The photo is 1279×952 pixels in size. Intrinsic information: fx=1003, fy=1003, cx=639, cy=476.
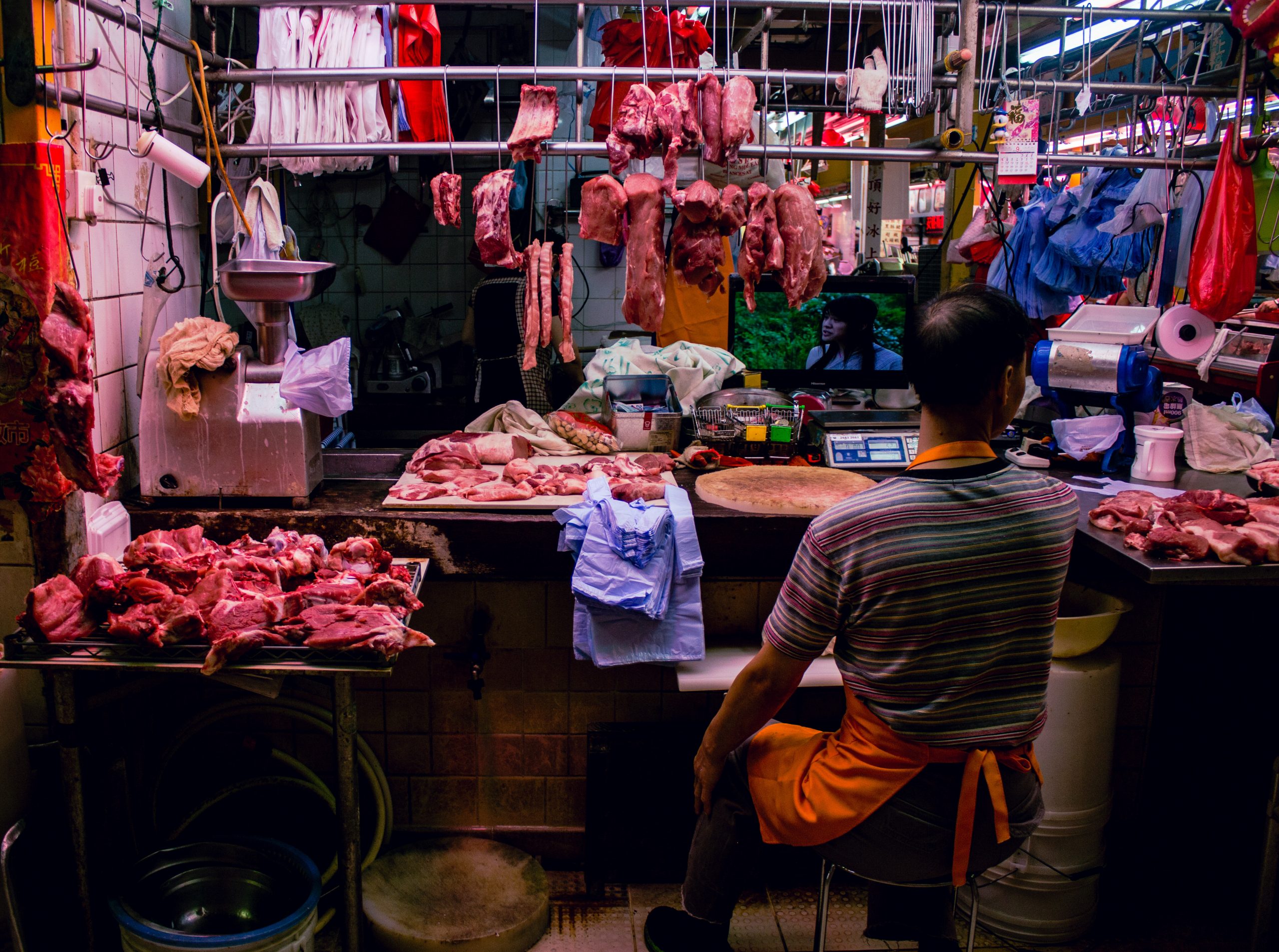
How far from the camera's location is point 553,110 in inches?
140

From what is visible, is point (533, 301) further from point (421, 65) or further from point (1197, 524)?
point (1197, 524)

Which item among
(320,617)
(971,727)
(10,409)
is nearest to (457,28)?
(10,409)

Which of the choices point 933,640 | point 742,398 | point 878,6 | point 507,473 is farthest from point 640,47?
point 933,640

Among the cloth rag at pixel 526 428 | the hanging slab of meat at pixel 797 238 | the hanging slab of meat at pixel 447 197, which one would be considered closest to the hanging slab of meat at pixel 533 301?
the hanging slab of meat at pixel 447 197

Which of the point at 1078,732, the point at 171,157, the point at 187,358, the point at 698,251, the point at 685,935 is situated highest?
the point at 171,157

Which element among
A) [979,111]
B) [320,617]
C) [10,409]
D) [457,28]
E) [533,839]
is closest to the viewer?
[320,617]

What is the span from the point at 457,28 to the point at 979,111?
15.1 feet

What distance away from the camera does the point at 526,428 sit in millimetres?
4070

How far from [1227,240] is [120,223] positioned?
4016 millimetres

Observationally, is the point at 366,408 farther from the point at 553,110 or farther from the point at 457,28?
the point at 553,110

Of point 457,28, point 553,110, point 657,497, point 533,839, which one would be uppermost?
point 457,28

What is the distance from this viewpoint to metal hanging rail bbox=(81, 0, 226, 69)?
9.29 feet

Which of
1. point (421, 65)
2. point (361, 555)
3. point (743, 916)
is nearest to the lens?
point (361, 555)

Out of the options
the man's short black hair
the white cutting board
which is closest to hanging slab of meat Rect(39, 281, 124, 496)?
the white cutting board
